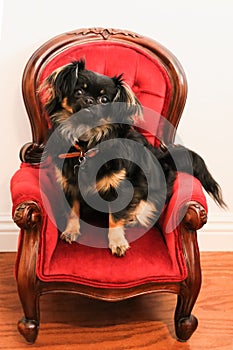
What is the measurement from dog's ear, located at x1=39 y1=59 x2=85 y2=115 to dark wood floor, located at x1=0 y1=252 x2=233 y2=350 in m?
0.95

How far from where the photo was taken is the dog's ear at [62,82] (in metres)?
2.01

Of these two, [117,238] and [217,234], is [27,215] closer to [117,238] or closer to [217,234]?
[117,238]

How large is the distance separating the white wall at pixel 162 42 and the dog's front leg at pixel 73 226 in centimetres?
65

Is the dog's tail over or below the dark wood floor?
over

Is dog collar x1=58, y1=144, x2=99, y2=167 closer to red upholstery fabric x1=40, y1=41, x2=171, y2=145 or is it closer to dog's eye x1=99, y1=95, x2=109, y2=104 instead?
dog's eye x1=99, y1=95, x2=109, y2=104

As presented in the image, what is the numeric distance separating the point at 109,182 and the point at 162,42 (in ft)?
2.83

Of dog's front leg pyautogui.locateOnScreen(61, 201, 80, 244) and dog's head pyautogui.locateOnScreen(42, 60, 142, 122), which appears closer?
dog's head pyautogui.locateOnScreen(42, 60, 142, 122)

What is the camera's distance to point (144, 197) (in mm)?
2227

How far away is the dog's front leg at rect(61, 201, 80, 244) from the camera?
86.3 inches

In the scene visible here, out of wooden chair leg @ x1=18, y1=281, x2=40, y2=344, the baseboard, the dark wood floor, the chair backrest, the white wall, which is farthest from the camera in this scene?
the baseboard

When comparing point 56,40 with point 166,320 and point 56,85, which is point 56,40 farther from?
point 166,320

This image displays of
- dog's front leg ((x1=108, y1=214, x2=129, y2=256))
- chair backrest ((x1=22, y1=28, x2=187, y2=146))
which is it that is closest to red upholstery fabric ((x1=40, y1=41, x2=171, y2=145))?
chair backrest ((x1=22, y1=28, x2=187, y2=146))

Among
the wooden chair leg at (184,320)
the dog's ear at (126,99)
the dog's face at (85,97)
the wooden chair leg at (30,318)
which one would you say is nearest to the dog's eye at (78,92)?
the dog's face at (85,97)

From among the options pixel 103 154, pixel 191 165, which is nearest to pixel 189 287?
pixel 191 165
